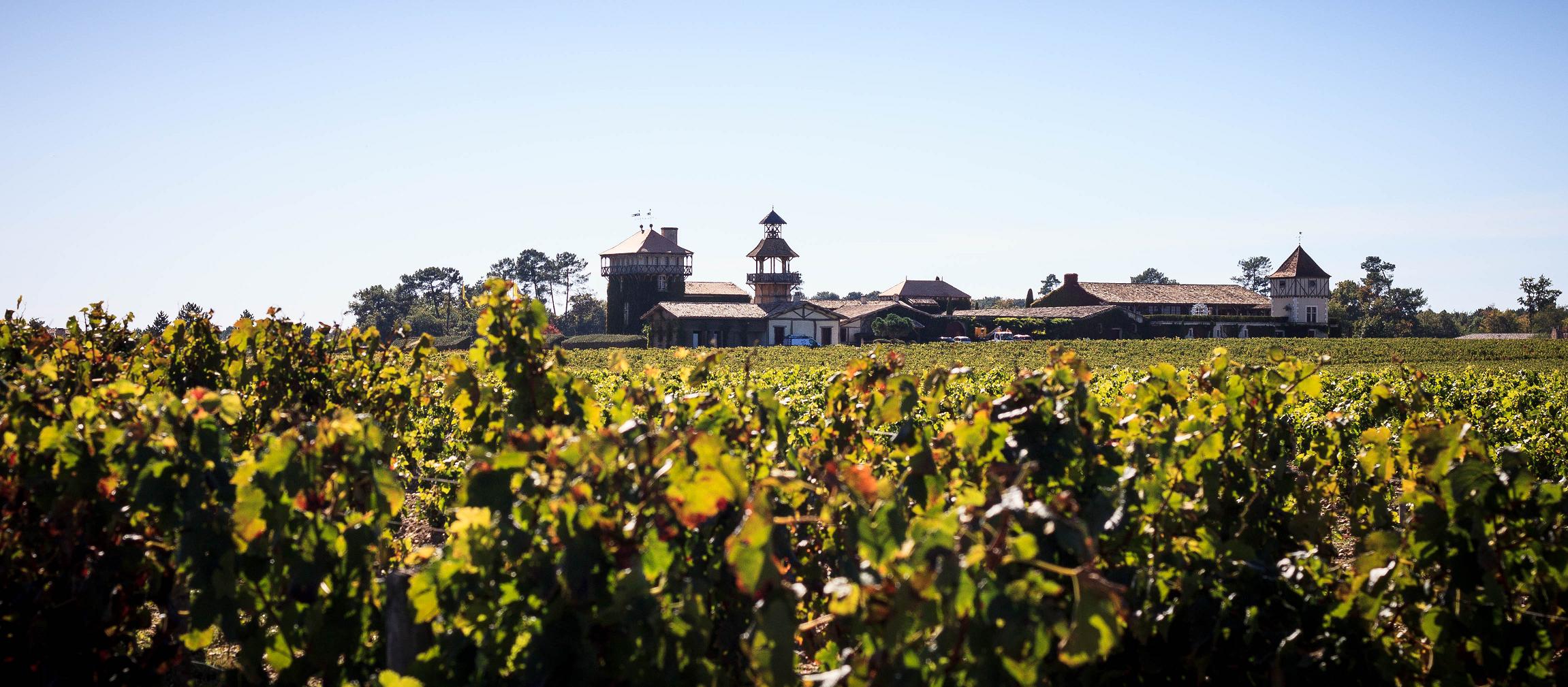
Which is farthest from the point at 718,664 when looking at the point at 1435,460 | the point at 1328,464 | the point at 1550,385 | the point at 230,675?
the point at 1550,385

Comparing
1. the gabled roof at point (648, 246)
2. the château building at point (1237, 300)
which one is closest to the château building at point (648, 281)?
the gabled roof at point (648, 246)

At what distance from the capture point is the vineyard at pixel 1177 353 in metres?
40.4

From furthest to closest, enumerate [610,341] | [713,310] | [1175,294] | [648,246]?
[1175,294] → [648,246] → [610,341] → [713,310]

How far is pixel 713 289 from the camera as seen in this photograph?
72.3 metres

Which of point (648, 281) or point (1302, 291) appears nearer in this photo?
point (648, 281)

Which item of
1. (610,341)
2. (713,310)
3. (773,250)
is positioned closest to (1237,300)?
(773,250)

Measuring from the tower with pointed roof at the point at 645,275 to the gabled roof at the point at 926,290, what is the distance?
69.2 ft

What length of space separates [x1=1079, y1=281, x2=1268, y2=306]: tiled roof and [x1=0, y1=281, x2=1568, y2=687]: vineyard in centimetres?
7271

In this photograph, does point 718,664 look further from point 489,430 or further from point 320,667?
point 489,430

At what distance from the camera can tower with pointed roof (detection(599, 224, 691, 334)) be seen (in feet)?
230

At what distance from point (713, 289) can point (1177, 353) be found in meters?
32.8

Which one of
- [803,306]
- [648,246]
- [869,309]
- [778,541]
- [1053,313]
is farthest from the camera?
[648,246]

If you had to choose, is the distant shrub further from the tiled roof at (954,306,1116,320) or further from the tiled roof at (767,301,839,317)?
the tiled roof at (954,306,1116,320)

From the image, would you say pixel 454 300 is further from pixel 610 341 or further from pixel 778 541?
pixel 778 541
